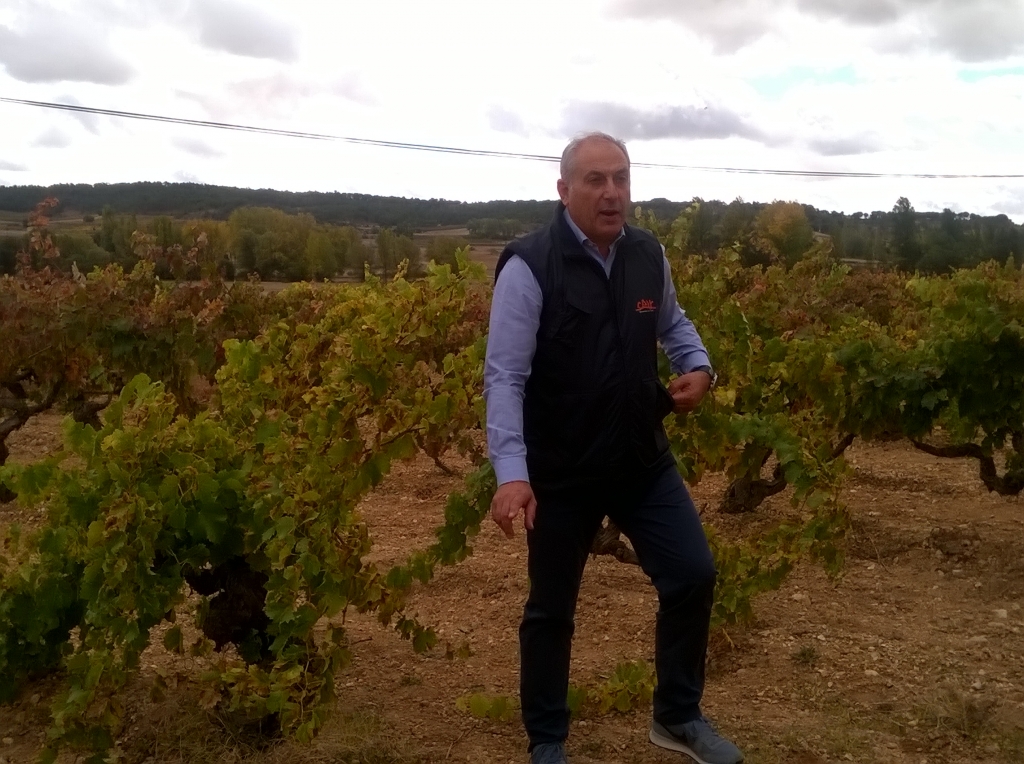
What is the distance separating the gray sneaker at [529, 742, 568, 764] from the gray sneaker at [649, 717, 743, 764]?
326 mm

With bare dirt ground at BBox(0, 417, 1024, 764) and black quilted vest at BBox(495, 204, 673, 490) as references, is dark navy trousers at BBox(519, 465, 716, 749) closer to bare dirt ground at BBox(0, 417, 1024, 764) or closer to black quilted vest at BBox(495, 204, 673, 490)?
black quilted vest at BBox(495, 204, 673, 490)

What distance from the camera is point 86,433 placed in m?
2.86

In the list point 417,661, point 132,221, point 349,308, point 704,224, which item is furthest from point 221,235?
point 417,661

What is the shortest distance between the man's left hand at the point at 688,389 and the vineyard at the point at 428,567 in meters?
0.73

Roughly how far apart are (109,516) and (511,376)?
47.3 inches

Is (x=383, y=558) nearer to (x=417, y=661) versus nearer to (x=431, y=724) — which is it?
(x=417, y=661)

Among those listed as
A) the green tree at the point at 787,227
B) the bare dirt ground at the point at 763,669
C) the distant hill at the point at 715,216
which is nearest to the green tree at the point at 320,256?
the distant hill at the point at 715,216

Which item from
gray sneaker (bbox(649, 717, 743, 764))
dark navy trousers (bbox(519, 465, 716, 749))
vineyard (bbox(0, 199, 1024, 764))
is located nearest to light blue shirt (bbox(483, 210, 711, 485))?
dark navy trousers (bbox(519, 465, 716, 749))

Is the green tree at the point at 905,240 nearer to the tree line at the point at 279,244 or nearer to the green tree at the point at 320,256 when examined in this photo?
the tree line at the point at 279,244

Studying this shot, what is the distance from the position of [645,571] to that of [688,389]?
546 millimetres

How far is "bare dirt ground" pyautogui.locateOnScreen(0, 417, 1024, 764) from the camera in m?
3.08

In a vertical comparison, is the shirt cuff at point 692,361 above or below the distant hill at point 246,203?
below

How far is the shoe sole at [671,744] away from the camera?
9.18 feet

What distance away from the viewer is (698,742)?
2771 millimetres
